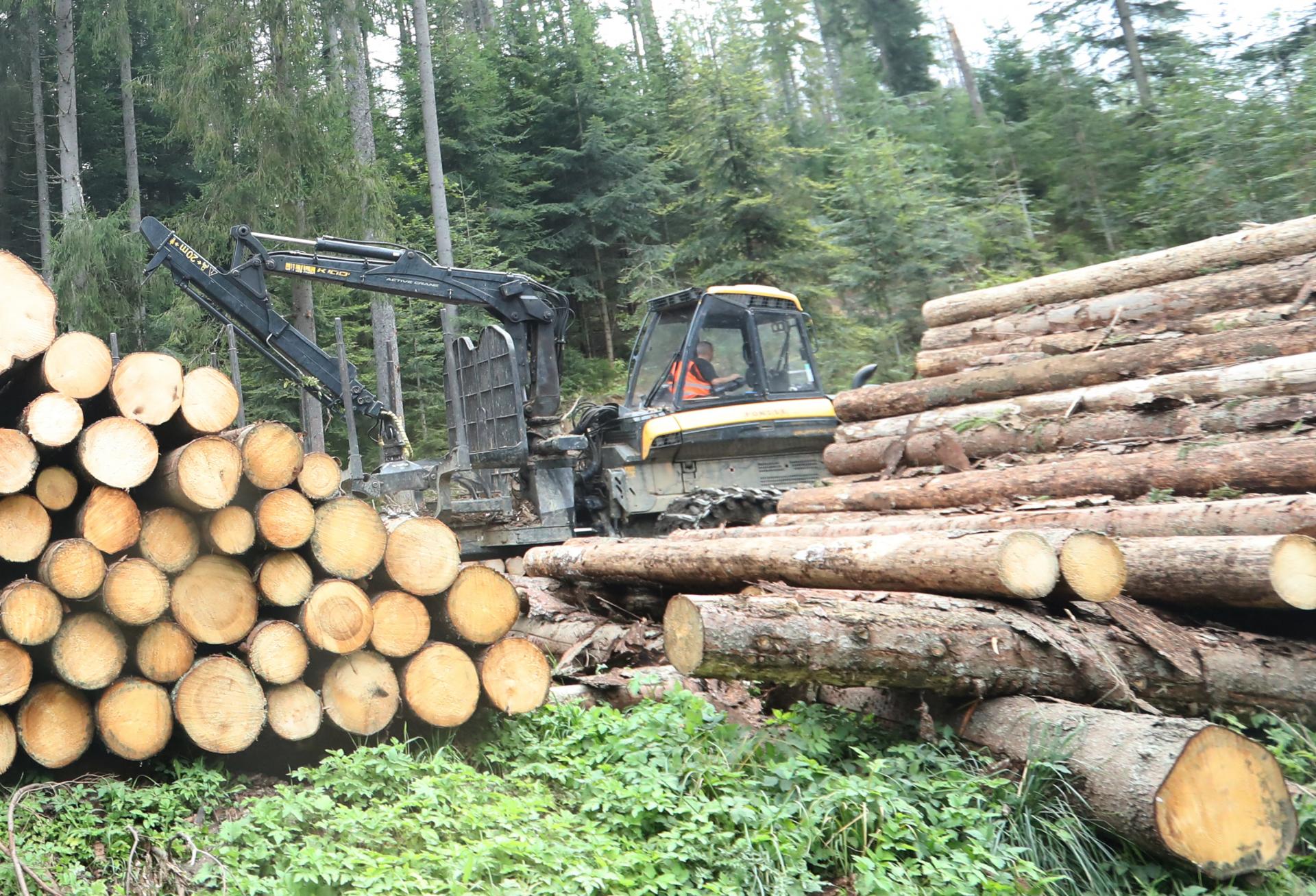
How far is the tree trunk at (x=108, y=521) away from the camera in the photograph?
429 centimetres

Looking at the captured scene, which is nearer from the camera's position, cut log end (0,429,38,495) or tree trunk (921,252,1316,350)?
cut log end (0,429,38,495)

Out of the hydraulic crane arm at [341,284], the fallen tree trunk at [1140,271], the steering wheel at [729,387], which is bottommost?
the steering wheel at [729,387]

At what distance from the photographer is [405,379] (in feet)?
70.7

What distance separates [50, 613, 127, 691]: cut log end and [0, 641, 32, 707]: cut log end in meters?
0.10

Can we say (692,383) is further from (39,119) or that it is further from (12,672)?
(39,119)

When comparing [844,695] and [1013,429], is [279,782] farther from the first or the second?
[1013,429]

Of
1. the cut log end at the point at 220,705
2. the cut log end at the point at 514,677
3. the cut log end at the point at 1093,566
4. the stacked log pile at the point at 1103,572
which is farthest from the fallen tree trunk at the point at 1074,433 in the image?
the cut log end at the point at 220,705

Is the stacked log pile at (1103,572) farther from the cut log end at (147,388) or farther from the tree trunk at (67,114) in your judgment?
the tree trunk at (67,114)

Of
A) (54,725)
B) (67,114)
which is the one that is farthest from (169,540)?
(67,114)

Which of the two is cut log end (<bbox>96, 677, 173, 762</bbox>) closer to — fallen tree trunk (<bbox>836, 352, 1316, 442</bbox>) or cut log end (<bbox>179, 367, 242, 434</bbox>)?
cut log end (<bbox>179, 367, 242, 434</bbox>)

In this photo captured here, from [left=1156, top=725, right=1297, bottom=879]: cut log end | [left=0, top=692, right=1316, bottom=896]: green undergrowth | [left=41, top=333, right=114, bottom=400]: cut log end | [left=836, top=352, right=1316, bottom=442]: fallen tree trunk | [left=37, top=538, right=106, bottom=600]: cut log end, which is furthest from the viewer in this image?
[left=836, top=352, right=1316, bottom=442]: fallen tree trunk

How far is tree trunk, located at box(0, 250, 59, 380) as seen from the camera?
436 centimetres

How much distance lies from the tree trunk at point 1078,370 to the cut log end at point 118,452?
536 centimetres

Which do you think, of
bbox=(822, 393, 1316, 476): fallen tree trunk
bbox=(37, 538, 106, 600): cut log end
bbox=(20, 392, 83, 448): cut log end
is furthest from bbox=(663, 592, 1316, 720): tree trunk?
bbox=(20, 392, 83, 448): cut log end
